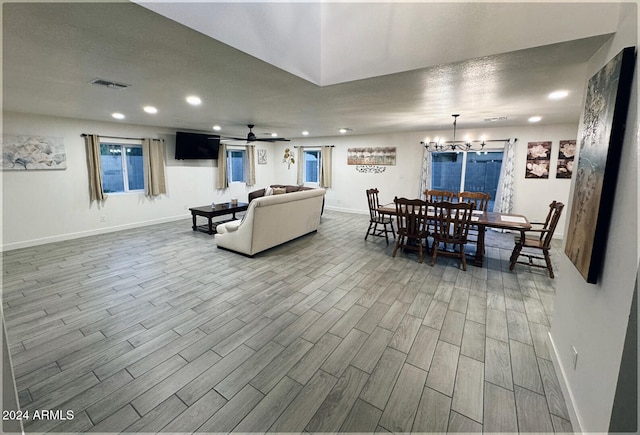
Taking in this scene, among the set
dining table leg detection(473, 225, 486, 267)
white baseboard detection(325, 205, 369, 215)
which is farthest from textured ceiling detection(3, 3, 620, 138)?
white baseboard detection(325, 205, 369, 215)

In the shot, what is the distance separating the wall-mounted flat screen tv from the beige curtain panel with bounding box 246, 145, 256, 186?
133cm

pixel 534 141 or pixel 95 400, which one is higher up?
pixel 534 141

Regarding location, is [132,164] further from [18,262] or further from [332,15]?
[332,15]

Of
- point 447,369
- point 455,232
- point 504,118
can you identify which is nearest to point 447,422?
point 447,369

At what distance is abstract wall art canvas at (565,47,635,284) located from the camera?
50.1 inches

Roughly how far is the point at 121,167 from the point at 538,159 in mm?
9054

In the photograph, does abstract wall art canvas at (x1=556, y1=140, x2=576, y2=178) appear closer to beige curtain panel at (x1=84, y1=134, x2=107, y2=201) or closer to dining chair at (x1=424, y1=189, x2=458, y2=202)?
dining chair at (x1=424, y1=189, x2=458, y2=202)

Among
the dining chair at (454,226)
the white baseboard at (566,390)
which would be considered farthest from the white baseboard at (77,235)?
the white baseboard at (566,390)

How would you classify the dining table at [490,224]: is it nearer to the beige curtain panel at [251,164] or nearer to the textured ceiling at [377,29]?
the textured ceiling at [377,29]

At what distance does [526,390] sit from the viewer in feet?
5.81

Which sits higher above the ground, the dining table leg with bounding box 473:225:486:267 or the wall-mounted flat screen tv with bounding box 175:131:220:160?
the wall-mounted flat screen tv with bounding box 175:131:220:160

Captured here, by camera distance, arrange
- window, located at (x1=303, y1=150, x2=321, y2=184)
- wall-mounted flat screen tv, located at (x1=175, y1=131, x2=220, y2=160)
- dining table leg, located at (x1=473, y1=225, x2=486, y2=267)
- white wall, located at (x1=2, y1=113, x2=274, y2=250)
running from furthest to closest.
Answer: window, located at (x1=303, y1=150, x2=321, y2=184) < wall-mounted flat screen tv, located at (x1=175, y1=131, x2=220, y2=160) < white wall, located at (x1=2, y1=113, x2=274, y2=250) < dining table leg, located at (x1=473, y1=225, x2=486, y2=267)

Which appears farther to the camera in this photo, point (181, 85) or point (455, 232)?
point (455, 232)

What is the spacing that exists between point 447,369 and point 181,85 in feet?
12.0
